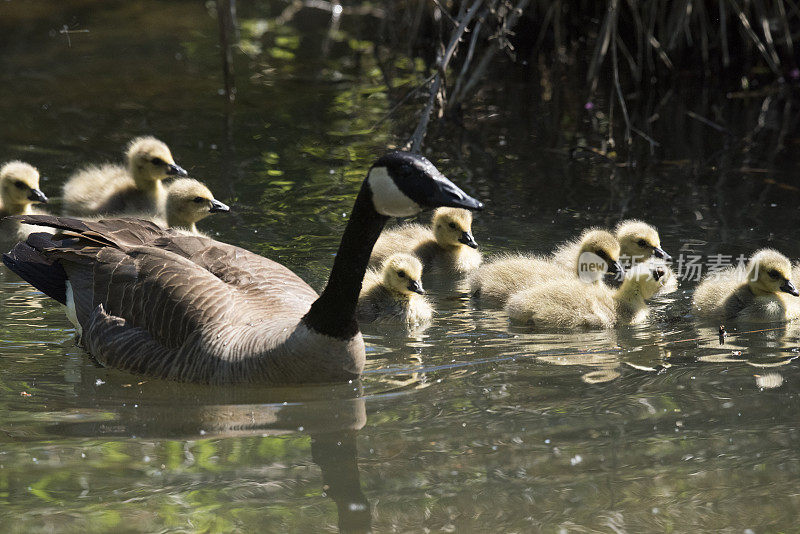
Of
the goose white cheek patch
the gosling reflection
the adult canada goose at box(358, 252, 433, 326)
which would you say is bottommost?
the gosling reflection

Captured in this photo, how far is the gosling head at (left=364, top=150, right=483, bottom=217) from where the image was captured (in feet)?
16.3

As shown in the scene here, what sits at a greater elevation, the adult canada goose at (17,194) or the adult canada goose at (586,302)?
the adult canada goose at (17,194)

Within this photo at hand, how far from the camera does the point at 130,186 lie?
335 inches

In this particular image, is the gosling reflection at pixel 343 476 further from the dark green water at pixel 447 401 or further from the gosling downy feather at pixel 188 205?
the gosling downy feather at pixel 188 205

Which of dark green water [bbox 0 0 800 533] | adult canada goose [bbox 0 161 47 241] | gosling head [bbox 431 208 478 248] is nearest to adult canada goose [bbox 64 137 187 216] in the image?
adult canada goose [bbox 0 161 47 241]

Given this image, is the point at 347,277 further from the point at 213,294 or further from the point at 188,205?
the point at 188,205

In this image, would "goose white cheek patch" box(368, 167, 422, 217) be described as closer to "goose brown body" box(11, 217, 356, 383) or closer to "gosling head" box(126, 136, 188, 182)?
"goose brown body" box(11, 217, 356, 383)

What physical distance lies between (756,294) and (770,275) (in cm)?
17

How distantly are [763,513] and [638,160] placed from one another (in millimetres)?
5771

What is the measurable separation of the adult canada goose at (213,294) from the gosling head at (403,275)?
0.65m

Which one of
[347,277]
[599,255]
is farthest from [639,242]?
[347,277]

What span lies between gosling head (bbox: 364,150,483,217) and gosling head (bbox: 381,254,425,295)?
146 cm

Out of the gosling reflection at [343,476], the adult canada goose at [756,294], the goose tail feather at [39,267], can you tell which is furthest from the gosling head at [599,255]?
the goose tail feather at [39,267]

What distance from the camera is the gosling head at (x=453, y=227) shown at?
7309 mm
